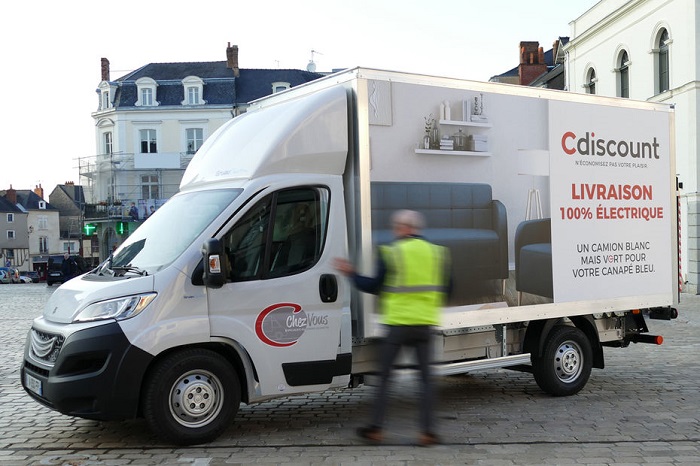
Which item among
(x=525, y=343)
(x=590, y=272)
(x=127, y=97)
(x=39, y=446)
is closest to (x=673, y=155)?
(x=590, y=272)

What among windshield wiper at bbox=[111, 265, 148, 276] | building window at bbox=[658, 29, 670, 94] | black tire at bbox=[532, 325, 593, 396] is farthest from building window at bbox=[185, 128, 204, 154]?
windshield wiper at bbox=[111, 265, 148, 276]

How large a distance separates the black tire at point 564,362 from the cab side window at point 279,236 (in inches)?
120

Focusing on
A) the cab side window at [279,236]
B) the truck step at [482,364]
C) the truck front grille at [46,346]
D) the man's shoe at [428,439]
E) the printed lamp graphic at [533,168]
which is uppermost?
the printed lamp graphic at [533,168]

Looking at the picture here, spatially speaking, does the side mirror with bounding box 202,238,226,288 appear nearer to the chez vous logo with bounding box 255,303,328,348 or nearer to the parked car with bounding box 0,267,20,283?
the chez vous logo with bounding box 255,303,328,348

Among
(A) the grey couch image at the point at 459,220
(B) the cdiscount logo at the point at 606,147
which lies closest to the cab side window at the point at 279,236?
(A) the grey couch image at the point at 459,220

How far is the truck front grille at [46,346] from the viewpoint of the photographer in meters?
6.41

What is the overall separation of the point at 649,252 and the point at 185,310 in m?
5.51

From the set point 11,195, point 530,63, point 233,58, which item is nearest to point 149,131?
point 233,58

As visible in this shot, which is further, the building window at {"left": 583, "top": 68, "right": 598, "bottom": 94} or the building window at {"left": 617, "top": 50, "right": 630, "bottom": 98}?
the building window at {"left": 583, "top": 68, "right": 598, "bottom": 94}

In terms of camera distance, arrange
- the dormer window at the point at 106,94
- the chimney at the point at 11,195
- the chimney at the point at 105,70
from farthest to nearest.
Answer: the chimney at the point at 11,195
the chimney at the point at 105,70
the dormer window at the point at 106,94

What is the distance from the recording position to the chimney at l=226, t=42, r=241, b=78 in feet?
180

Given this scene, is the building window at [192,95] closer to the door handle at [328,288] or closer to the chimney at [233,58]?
the chimney at [233,58]

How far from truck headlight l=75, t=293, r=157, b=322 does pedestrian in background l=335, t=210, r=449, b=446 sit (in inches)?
63.6

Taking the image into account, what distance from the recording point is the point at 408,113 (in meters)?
7.46
